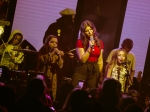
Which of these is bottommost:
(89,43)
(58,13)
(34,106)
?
(34,106)

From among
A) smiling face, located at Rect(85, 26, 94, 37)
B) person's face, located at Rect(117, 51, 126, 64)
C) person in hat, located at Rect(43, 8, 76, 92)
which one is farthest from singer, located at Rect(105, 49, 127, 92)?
person in hat, located at Rect(43, 8, 76, 92)

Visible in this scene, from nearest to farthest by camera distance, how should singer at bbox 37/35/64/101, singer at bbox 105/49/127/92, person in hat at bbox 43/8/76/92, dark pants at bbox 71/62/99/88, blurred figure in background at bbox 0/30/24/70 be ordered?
dark pants at bbox 71/62/99/88 → singer at bbox 37/35/64/101 → singer at bbox 105/49/127/92 → blurred figure in background at bbox 0/30/24/70 → person in hat at bbox 43/8/76/92

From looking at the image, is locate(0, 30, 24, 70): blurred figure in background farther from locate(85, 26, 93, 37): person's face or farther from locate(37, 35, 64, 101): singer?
locate(85, 26, 93, 37): person's face

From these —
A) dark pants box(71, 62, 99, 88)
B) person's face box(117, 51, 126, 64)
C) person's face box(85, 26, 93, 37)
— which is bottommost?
dark pants box(71, 62, 99, 88)

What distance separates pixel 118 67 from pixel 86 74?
1.23m

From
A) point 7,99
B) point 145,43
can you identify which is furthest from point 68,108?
point 145,43

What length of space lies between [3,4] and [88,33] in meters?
3.76

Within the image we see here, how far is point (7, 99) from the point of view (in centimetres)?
527

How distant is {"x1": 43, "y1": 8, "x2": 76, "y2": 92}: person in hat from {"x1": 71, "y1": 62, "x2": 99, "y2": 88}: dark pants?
6.25ft

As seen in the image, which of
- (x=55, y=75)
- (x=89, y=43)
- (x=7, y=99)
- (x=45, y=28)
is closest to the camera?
(x=7, y=99)

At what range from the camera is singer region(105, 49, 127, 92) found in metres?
9.95

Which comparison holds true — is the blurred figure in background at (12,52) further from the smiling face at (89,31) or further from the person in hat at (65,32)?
the smiling face at (89,31)

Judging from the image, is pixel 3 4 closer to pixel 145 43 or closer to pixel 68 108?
pixel 145 43

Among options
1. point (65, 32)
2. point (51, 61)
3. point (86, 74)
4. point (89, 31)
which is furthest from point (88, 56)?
point (65, 32)
